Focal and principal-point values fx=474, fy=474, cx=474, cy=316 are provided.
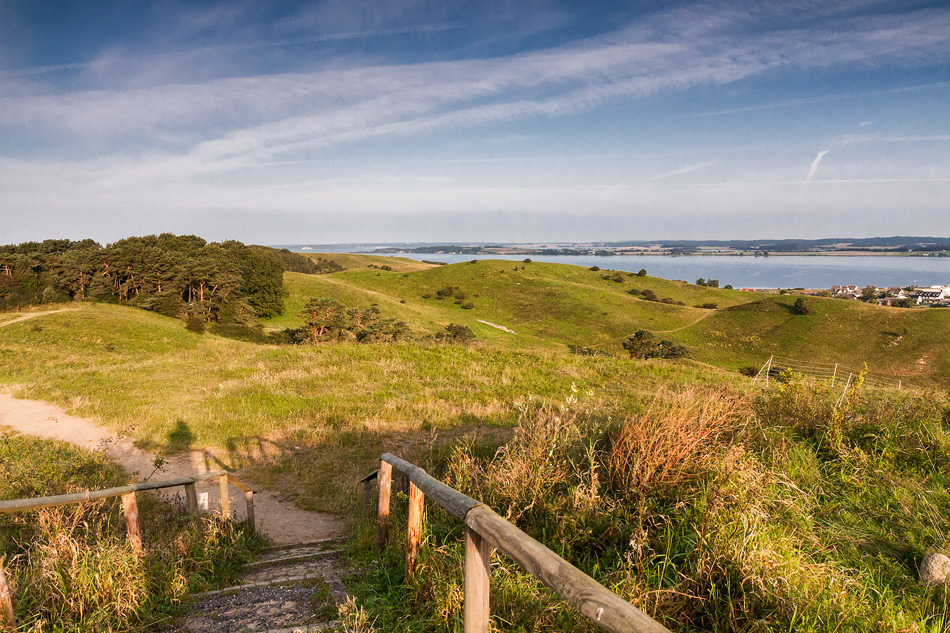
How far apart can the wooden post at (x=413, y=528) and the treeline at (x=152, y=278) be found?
4058 cm

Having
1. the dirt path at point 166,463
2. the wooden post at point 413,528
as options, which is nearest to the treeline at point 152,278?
the dirt path at point 166,463

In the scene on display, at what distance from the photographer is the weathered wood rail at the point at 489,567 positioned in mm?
1760

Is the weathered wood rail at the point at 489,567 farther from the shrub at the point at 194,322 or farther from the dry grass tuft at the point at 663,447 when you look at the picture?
the shrub at the point at 194,322

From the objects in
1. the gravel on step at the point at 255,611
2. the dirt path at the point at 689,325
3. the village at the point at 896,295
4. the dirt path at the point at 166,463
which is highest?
the gravel on step at the point at 255,611

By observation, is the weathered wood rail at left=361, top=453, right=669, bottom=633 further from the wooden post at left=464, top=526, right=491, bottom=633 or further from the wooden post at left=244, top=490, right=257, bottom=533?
the wooden post at left=244, top=490, right=257, bottom=533

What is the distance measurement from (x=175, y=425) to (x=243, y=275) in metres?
42.7

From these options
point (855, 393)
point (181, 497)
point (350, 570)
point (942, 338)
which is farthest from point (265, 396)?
point (942, 338)

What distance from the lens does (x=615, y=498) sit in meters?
4.49

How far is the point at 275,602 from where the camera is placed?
3699mm

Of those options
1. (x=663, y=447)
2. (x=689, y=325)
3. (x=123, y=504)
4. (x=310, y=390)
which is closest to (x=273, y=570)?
(x=123, y=504)

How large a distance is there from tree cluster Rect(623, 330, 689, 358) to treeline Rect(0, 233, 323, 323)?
116ft

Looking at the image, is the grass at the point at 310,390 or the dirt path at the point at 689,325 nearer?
the grass at the point at 310,390

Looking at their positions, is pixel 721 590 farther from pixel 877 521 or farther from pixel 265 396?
pixel 265 396

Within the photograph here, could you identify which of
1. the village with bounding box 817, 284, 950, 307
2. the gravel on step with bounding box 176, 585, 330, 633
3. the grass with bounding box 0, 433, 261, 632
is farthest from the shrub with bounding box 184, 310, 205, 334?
the village with bounding box 817, 284, 950, 307
